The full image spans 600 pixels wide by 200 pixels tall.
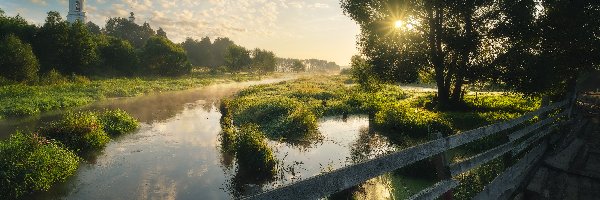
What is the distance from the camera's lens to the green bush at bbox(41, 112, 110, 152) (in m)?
19.9

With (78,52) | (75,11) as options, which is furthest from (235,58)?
(78,52)

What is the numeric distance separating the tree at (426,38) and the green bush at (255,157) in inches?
583

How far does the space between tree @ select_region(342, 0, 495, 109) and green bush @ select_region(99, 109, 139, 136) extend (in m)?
18.8

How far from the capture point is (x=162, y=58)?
8900 cm

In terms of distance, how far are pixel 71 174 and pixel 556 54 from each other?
2794 cm

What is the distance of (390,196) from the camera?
515 inches

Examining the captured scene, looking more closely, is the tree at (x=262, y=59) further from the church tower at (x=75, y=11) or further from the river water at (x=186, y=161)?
the river water at (x=186, y=161)

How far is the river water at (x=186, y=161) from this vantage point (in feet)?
48.9

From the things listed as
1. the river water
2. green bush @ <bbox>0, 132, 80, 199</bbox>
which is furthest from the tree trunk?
green bush @ <bbox>0, 132, 80, 199</bbox>

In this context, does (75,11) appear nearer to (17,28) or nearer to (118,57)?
(118,57)

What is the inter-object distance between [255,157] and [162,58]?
262 ft

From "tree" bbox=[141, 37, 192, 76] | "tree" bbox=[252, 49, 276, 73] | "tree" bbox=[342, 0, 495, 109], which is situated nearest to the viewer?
"tree" bbox=[342, 0, 495, 109]

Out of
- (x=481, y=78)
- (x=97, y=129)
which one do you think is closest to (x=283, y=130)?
(x=97, y=129)

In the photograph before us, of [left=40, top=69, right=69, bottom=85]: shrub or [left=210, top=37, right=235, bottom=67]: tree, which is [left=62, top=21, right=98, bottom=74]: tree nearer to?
[left=40, top=69, right=69, bottom=85]: shrub
